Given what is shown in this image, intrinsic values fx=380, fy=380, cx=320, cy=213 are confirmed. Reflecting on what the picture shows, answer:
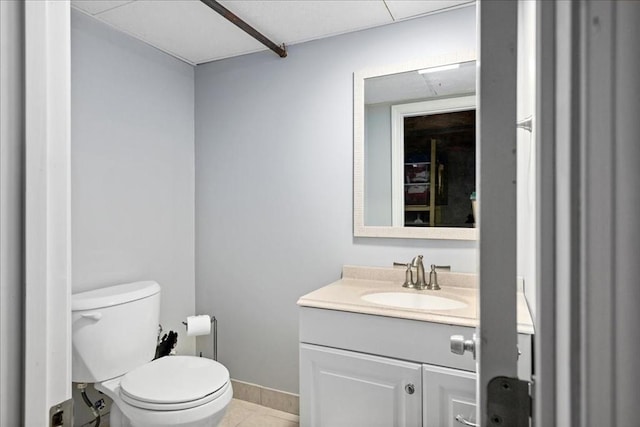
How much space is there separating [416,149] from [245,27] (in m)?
1.04

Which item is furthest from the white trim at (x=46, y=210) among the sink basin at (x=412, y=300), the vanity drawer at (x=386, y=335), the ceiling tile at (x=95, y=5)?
the ceiling tile at (x=95, y=5)

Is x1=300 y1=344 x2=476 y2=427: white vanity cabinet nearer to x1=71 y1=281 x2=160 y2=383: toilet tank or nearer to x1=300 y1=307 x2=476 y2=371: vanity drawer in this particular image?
x1=300 y1=307 x2=476 y2=371: vanity drawer

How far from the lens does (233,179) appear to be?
7.70 ft

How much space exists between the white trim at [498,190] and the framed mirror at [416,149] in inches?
58.7

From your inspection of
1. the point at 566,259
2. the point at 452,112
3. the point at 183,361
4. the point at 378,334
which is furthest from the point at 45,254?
the point at 452,112

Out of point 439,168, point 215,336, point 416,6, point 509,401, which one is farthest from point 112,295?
point 416,6

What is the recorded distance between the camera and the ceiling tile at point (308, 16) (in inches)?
68.8

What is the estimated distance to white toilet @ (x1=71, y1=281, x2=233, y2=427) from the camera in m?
1.48

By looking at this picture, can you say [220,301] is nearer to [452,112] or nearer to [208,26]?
[208,26]

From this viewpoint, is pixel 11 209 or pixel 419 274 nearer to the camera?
pixel 11 209

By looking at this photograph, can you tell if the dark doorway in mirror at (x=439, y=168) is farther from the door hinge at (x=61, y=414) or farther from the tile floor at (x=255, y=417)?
the door hinge at (x=61, y=414)

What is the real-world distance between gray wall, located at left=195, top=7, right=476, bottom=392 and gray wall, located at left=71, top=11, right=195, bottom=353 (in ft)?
0.39

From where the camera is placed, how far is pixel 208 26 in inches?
77.2

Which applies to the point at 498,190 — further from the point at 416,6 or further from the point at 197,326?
the point at 197,326
